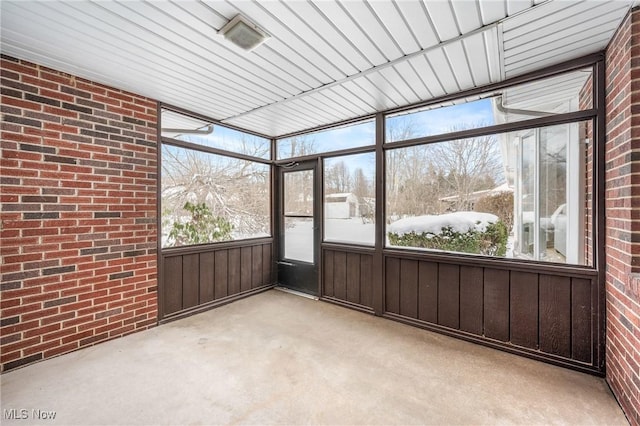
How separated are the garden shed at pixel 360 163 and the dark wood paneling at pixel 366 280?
0.07ft

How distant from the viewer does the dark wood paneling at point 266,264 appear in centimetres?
469

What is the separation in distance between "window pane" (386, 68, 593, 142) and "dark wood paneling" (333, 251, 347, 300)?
1.80 metres

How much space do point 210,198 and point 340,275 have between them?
7.28 feet

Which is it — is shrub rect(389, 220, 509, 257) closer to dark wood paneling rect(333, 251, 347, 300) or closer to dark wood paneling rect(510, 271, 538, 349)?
dark wood paneling rect(510, 271, 538, 349)

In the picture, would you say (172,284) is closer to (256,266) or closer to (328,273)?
(256,266)

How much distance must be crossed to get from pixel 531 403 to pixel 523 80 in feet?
9.12

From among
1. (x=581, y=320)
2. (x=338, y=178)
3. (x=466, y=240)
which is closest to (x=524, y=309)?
(x=581, y=320)

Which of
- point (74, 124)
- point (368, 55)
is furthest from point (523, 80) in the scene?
point (74, 124)

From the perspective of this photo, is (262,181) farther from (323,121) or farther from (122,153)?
(122,153)

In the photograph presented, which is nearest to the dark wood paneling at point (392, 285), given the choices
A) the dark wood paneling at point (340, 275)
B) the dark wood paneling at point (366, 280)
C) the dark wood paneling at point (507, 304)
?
the dark wood paneling at point (507, 304)

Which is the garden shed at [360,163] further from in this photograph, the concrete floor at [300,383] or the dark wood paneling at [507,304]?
the concrete floor at [300,383]

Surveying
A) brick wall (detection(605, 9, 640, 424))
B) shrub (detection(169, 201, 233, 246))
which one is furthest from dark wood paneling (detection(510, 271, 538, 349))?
shrub (detection(169, 201, 233, 246))

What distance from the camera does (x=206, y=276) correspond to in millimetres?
3840

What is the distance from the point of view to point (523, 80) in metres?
2.65
